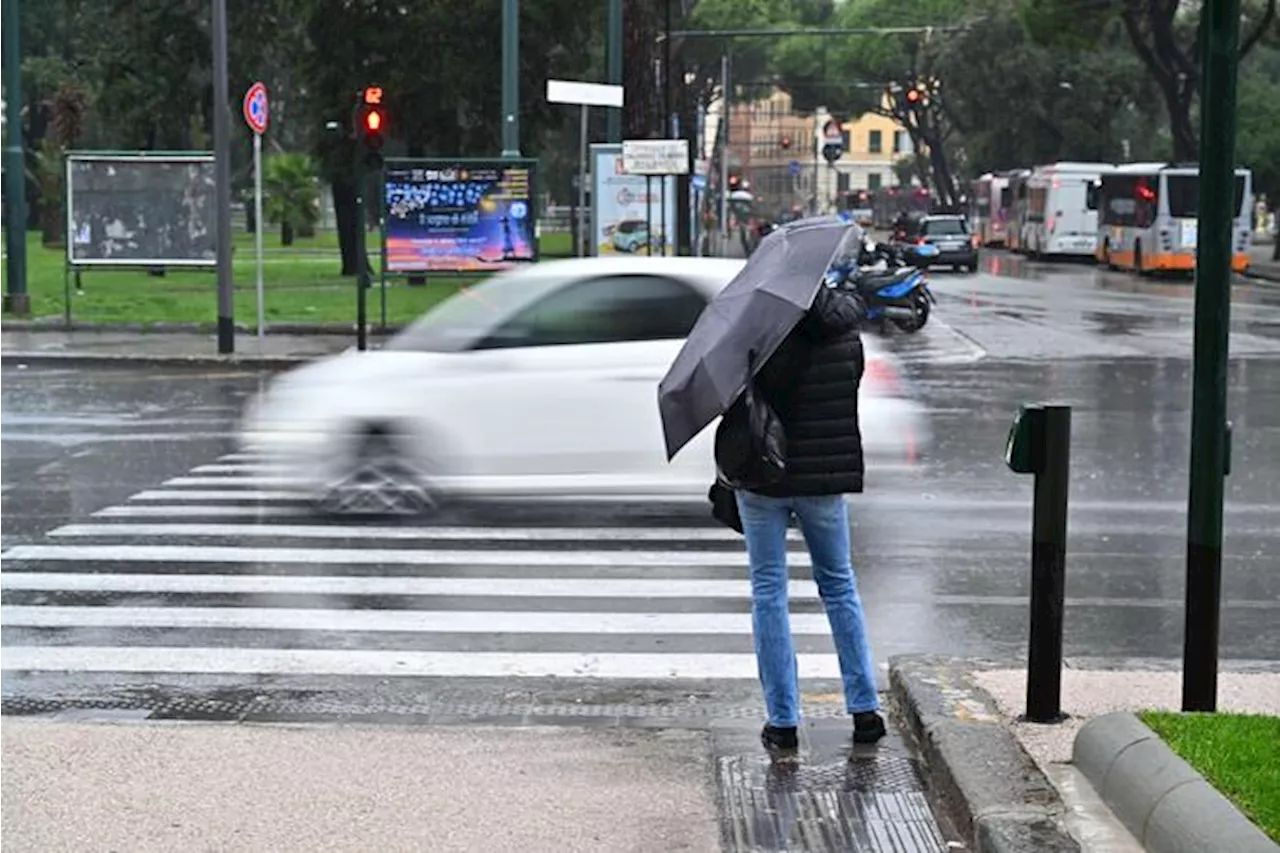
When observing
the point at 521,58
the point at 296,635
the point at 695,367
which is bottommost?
the point at 296,635

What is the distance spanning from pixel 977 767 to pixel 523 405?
605cm

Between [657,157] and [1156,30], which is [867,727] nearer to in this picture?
[657,157]

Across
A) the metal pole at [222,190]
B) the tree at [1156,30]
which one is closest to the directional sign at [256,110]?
the metal pole at [222,190]

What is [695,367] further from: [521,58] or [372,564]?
[521,58]

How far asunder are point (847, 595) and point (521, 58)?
3433 centimetres

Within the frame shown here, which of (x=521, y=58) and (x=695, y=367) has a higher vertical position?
(x=521, y=58)

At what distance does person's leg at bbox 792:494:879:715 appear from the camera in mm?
6094

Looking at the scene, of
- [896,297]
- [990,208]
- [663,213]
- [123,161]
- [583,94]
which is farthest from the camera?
[990,208]

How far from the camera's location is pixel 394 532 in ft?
36.1

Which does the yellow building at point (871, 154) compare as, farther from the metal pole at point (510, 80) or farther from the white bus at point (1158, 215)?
the metal pole at point (510, 80)

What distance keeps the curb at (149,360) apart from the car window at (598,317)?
A: 455 inches

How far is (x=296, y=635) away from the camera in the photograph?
27.2 ft

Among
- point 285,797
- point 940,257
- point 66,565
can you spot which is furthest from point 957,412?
point 940,257

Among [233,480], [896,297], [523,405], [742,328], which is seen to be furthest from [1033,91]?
[742,328]
